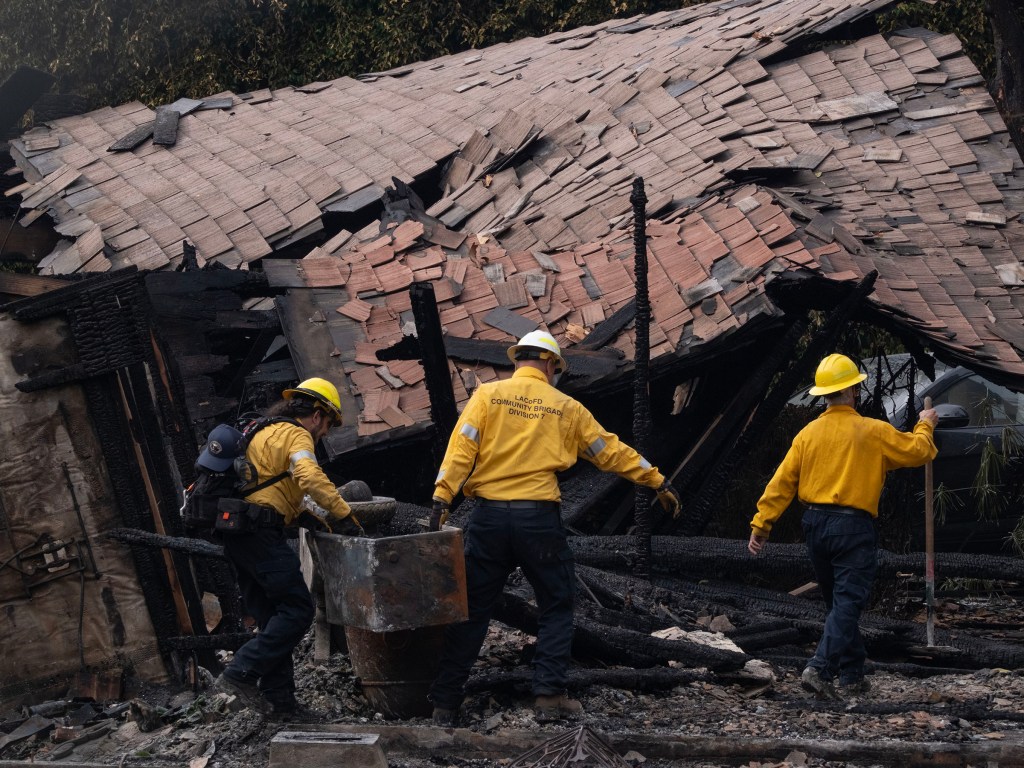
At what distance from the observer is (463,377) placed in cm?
853

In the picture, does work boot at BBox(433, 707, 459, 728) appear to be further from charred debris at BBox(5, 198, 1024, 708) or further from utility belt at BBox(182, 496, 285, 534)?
utility belt at BBox(182, 496, 285, 534)

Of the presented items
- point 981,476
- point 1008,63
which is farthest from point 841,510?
point 1008,63

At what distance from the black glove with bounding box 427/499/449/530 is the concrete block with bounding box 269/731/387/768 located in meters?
1.02

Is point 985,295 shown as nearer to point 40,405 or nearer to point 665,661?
point 665,661

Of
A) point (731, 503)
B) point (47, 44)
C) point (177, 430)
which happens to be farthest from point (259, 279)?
point (47, 44)

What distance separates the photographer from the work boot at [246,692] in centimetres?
533

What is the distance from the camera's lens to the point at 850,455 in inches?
227

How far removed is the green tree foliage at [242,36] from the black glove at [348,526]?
13659 millimetres

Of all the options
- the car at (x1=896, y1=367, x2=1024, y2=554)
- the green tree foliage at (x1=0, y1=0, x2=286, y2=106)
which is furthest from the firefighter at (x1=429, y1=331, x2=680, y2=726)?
the green tree foliage at (x1=0, y1=0, x2=286, y2=106)

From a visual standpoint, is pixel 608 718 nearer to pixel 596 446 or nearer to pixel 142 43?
pixel 596 446

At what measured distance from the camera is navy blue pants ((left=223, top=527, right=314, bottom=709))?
5301mm

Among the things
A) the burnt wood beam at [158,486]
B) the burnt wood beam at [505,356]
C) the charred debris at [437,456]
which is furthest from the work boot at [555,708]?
the burnt wood beam at [505,356]

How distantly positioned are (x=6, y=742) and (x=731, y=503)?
20.7 ft

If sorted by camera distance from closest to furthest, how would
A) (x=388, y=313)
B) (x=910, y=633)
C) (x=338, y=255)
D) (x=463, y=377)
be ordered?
(x=910, y=633) → (x=463, y=377) → (x=388, y=313) → (x=338, y=255)
